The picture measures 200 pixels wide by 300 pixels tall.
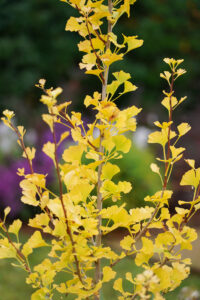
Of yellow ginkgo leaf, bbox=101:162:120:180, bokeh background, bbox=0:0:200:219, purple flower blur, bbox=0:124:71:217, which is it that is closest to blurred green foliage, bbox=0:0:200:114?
bokeh background, bbox=0:0:200:219

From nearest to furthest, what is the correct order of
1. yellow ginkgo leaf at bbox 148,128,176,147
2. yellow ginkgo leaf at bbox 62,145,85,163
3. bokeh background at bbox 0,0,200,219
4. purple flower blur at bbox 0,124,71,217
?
yellow ginkgo leaf at bbox 62,145,85,163 < yellow ginkgo leaf at bbox 148,128,176,147 < purple flower blur at bbox 0,124,71,217 < bokeh background at bbox 0,0,200,219

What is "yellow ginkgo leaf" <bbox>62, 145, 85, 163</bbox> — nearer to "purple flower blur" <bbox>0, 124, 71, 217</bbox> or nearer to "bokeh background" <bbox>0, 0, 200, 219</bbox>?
"purple flower blur" <bbox>0, 124, 71, 217</bbox>

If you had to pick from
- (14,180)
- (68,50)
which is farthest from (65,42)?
(14,180)

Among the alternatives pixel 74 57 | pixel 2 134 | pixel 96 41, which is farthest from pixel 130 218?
pixel 74 57

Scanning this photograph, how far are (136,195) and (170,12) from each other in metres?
3.62

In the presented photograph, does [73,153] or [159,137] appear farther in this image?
[159,137]

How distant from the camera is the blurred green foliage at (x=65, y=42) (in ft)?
20.9

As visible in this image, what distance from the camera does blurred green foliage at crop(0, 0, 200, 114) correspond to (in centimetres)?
638

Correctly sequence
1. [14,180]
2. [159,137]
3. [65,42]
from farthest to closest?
[65,42]
[14,180]
[159,137]

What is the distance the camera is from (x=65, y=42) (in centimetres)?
668

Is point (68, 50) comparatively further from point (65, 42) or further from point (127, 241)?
point (127, 241)

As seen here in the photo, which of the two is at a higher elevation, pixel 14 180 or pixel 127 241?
pixel 127 241

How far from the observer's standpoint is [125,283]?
3.37m

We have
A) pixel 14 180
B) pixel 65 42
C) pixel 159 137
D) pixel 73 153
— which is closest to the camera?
pixel 73 153
